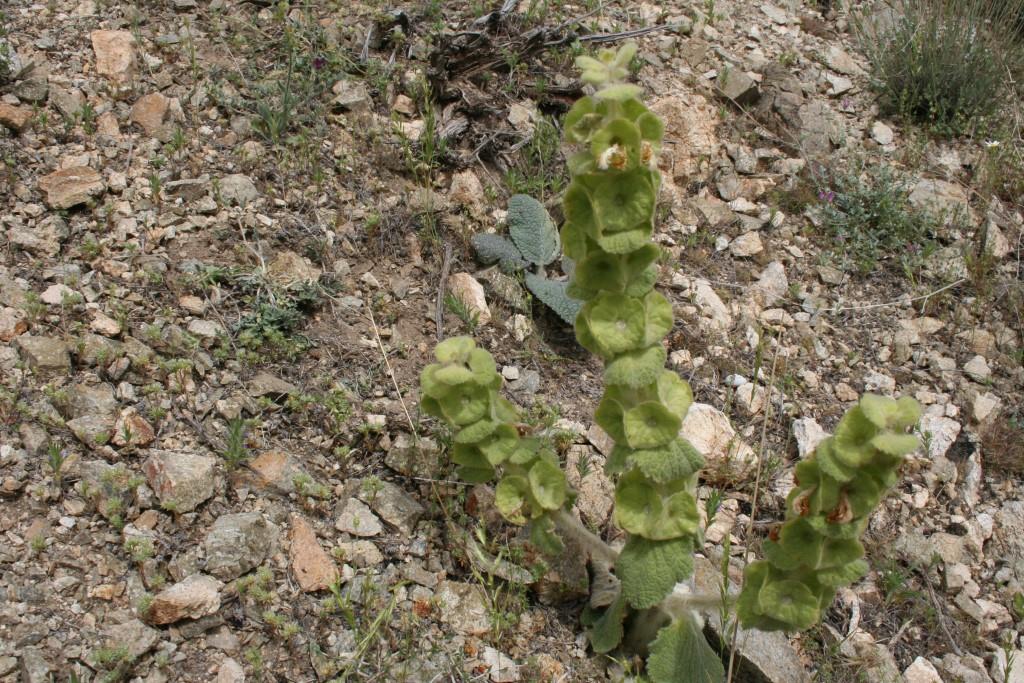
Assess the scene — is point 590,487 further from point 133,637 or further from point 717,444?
point 133,637

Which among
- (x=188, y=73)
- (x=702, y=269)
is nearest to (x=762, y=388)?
(x=702, y=269)

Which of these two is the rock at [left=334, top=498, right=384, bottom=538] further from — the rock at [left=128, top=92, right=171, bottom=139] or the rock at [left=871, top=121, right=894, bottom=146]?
the rock at [left=871, top=121, right=894, bottom=146]

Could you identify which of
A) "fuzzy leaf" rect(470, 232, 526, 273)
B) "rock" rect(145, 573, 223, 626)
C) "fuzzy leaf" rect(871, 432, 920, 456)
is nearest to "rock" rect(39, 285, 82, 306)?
"rock" rect(145, 573, 223, 626)

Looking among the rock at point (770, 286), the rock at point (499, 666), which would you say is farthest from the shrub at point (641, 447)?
the rock at point (770, 286)

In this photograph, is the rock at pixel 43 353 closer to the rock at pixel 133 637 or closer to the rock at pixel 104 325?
the rock at pixel 104 325

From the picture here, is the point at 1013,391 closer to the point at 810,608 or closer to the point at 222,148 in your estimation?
the point at 810,608

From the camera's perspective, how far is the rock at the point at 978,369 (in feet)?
13.8

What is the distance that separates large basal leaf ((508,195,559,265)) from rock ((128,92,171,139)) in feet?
5.48

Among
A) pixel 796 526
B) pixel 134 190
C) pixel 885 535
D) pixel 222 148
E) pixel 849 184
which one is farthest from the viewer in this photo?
pixel 849 184

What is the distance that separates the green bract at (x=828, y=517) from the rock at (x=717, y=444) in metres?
1.05

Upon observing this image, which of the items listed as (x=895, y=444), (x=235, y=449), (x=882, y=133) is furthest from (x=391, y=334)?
(x=882, y=133)

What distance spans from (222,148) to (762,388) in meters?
2.71

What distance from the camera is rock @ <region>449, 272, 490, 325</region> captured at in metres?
3.89

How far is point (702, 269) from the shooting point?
445 centimetres
